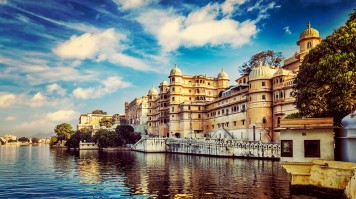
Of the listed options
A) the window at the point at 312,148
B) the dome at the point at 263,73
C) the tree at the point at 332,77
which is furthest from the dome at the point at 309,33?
the window at the point at 312,148

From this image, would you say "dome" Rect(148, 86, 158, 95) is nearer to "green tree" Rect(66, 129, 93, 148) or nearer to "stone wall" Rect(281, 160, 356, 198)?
"green tree" Rect(66, 129, 93, 148)

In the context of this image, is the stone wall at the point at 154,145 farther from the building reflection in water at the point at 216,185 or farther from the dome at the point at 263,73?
the building reflection in water at the point at 216,185

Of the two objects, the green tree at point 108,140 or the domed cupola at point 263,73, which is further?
the green tree at point 108,140

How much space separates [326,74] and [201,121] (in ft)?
199

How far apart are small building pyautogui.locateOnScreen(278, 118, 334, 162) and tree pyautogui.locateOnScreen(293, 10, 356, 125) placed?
447 cm

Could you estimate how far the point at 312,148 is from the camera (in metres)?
23.5

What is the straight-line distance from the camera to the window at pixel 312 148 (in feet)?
76.3

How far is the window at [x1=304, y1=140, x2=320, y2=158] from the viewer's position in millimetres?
23252

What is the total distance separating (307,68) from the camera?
29.7m

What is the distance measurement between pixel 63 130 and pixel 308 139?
127 m

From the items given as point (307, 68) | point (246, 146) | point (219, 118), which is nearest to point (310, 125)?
point (307, 68)

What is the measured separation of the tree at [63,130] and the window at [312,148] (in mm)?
122351

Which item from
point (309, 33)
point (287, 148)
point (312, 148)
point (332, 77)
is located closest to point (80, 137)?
point (309, 33)

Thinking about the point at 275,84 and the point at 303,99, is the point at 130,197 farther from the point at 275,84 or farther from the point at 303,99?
the point at 275,84
